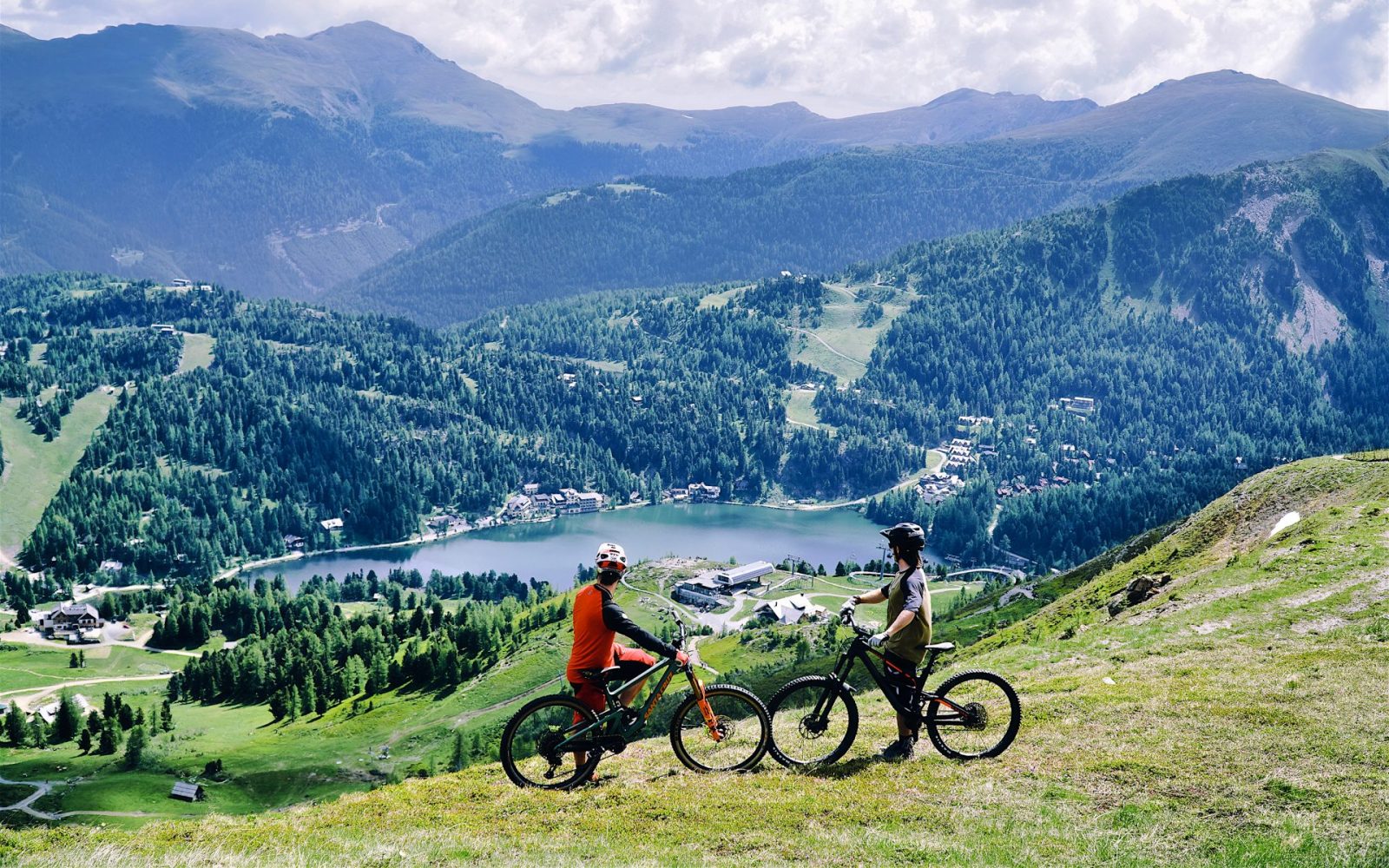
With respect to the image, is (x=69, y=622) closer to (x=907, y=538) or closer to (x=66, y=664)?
(x=66, y=664)

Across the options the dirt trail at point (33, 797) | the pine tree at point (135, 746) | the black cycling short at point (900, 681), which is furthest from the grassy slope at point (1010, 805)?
the pine tree at point (135, 746)

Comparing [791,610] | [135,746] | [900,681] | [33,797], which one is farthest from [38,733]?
[900,681]

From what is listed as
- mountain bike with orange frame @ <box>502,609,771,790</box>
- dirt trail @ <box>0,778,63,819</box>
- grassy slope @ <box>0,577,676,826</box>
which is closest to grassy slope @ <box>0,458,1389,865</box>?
mountain bike with orange frame @ <box>502,609,771,790</box>

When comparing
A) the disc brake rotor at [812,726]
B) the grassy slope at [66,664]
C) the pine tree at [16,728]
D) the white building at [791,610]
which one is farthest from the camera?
the white building at [791,610]

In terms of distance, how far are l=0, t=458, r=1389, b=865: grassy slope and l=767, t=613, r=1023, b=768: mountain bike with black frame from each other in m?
0.60

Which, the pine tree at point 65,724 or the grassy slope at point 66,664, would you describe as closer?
the pine tree at point 65,724

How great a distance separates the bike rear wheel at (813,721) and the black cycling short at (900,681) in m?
0.94

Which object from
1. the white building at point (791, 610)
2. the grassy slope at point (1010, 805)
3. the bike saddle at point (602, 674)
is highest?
the bike saddle at point (602, 674)

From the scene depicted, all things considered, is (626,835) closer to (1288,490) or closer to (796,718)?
(796,718)

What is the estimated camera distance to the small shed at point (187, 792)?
278 feet

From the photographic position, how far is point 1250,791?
76.9ft

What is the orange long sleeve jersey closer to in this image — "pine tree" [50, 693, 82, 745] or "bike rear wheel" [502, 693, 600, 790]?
"bike rear wheel" [502, 693, 600, 790]

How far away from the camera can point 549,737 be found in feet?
84.4

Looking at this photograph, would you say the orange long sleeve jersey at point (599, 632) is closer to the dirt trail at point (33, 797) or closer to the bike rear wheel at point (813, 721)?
the bike rear wheel at point (813, 721)
